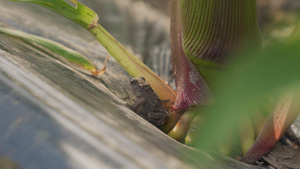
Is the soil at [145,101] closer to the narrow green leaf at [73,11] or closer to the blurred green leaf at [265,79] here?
the narrow green leaf at [73,11]

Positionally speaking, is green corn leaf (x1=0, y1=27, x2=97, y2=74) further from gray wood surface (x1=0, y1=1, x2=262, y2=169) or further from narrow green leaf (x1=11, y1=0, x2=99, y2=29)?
gray wood surface (x1=0, y1=1, x2=262, y2=169)

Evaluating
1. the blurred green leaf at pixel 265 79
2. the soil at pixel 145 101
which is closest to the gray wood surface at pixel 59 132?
the blurred green leaf at pixel 265 79

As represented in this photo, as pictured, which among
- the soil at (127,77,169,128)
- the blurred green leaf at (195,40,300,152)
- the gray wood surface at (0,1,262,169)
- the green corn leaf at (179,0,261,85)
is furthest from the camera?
the soil at (127,77,169,128)

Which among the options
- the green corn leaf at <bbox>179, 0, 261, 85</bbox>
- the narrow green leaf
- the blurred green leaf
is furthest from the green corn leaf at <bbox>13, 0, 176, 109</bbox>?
the blurred green leaf

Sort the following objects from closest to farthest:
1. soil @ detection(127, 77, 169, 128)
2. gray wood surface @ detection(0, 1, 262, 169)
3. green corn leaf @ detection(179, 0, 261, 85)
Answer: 1. gray wood surface @ detection(0, 1, 262, 169)
2. green corn leaf @ detection(179, 0, 261, 85)
3. soil @ detection(127, 77, 169, 128)

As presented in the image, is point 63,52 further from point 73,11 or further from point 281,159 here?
point 281,159

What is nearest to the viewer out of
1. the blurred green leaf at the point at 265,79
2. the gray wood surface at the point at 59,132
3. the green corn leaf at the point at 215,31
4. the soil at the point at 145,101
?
the blurred green leaf at the point at 265,79

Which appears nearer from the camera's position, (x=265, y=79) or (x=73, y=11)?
(x=265, y=79)

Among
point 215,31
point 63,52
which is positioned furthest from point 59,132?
point 63,52
